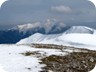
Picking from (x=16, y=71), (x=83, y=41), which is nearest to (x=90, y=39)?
(x=83, y=41)

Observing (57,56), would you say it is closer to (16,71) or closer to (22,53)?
(22,53)

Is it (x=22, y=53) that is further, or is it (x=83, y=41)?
(x=83, y=41)

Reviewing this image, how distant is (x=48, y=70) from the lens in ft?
131

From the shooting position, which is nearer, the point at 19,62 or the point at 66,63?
the point at 19,62

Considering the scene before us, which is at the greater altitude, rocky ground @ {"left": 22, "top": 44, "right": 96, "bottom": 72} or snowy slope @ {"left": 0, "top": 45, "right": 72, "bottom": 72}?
snowy slope @ {"left": 0, "top": 45, "right": 72, "bottom": 72}

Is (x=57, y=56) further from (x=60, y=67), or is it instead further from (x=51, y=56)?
(x=60, y=67)

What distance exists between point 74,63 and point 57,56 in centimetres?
602

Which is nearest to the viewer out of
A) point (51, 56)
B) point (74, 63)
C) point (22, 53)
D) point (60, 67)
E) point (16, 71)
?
point (16, 71)

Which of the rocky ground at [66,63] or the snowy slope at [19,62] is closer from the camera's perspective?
the snowy slope at [19,62]

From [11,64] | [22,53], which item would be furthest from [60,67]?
[22,53]

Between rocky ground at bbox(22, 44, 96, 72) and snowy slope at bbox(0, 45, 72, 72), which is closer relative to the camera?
snowy slope at bbox(0, 45, 72, 72)

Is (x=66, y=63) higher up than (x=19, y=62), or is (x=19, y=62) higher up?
(x=19, y=62)

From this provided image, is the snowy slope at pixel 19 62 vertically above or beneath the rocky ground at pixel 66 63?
above

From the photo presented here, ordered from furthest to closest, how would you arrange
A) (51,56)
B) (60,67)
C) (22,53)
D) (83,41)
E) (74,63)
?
(83,41) < (22,53) < (51,56) < (74,63) < (60,67)
